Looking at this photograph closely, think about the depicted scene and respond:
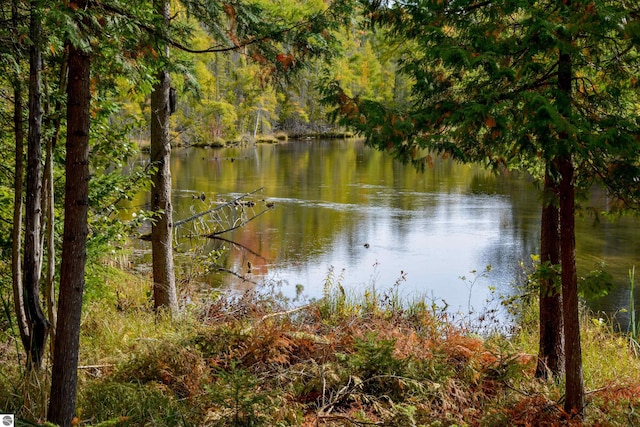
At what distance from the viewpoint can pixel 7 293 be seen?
16.5 feet

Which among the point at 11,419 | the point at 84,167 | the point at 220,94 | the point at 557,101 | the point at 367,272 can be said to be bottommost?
the point at 367,272

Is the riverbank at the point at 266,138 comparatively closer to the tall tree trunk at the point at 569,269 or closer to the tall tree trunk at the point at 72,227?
the tall tree trunk at the point at 72,227

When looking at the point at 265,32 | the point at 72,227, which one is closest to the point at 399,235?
the point at 265,32

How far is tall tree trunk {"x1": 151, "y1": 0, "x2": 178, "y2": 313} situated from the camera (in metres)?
6.90

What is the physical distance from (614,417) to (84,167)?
3699 mm

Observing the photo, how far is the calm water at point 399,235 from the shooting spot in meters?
11.3

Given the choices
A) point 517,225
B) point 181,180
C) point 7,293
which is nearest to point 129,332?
point 7,293

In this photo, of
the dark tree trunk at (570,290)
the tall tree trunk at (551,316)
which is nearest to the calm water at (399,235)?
the tall tree trunk at (551,316)

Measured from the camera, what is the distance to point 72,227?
122 inches

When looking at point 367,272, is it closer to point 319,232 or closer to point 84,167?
point 319,232

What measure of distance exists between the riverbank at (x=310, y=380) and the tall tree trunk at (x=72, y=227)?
0.86 feet

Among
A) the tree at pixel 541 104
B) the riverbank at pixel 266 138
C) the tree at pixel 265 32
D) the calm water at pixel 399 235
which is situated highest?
the riverbank at pixel 266 138

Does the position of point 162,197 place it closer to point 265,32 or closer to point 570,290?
point 265,32

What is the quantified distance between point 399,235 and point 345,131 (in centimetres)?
1134
